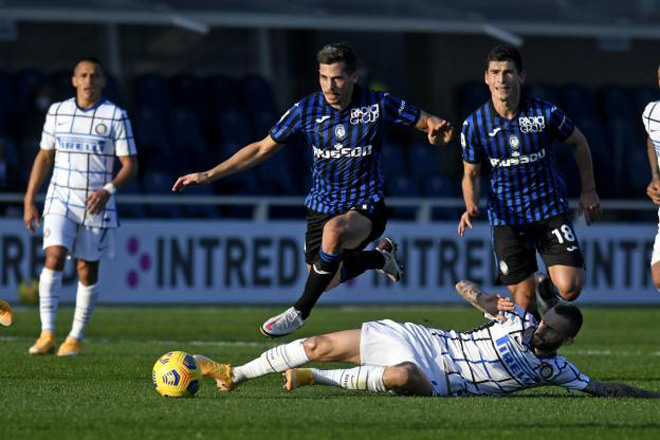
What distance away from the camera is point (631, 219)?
2539 cm

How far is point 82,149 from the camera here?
40.9 feet

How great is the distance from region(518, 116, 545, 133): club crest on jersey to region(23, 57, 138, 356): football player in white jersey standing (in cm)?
339

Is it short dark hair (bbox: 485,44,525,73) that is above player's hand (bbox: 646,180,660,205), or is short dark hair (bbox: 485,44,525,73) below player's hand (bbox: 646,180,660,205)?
above

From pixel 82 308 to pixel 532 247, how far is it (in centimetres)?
384

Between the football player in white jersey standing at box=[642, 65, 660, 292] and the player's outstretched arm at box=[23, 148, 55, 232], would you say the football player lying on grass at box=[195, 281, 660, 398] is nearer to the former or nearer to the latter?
the football player in white jersey standing at box=[642, 65, 660, 292]

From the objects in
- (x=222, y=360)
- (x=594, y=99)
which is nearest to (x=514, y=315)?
(x=222, y=360)

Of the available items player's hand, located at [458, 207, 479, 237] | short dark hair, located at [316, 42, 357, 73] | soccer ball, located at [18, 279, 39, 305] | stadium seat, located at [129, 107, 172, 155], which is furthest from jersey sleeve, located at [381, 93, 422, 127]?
stadium seat, located at [129, 107, 172, 155]

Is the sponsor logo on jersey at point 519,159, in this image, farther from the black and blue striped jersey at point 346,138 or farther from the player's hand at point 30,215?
the player's hand at point 30,215

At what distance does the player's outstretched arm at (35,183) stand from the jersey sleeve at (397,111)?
332 centimetres

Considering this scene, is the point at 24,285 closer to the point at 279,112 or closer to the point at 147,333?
the point at 147,333

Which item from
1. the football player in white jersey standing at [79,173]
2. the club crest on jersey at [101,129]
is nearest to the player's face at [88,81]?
the football player in white jersey standing at [79,173]

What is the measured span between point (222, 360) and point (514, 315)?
12.4 feet

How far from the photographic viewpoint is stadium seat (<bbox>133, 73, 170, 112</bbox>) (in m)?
22.9

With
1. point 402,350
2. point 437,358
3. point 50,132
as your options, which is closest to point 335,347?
point 402,350
